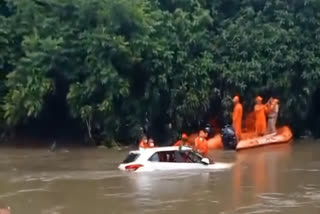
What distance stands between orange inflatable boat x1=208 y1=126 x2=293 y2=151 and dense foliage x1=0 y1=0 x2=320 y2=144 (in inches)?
40.7

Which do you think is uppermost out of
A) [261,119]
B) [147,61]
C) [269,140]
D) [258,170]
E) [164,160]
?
[147,61]

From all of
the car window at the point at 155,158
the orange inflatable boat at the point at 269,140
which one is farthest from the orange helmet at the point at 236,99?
the car window at the point at 155,158

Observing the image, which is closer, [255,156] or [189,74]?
[255,156]

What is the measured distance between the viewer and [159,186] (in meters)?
22.4

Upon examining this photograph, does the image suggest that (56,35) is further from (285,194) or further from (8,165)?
(285,194)

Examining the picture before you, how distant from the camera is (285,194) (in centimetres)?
2086

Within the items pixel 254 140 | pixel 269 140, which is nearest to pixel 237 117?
pixel 254 140

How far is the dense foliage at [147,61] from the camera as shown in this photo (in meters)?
32.6

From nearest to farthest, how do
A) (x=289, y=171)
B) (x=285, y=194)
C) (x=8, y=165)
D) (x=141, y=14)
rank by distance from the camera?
(x=285, y=194) → (x=289, y=171) → (x=8, y=165) → (x=141, y=14)

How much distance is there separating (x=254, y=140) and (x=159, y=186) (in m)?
10.3

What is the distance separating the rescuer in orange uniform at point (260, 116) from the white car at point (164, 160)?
783 centimetres

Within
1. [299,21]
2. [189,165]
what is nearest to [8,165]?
[189,165]

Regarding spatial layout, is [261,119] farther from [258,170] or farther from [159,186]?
[159,186]

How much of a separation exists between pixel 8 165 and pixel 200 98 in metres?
8.76
